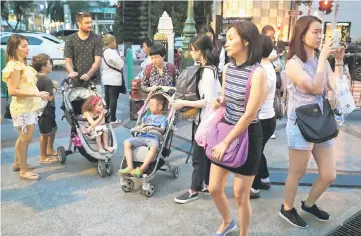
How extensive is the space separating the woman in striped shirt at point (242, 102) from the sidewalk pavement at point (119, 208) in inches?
27.2

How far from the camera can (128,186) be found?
4027mm

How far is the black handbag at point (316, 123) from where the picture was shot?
3037 millimetres

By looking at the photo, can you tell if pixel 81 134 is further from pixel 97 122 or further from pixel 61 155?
pixel 61 155

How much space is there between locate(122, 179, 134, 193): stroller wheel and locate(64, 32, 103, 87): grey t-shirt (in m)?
1.71

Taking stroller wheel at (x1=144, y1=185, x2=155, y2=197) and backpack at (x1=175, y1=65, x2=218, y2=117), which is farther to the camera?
stroller wheel at (x1=144, y1=185, x2=155, y2=197)

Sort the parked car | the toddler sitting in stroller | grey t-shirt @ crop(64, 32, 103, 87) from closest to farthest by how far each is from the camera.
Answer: the toddler sitting in stroller → grey t-shirt @ crop(64, 32, 103, 87) → the parked car

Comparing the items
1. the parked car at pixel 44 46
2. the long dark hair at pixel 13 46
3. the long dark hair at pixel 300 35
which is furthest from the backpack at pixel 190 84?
the parked car at pixel 44 46

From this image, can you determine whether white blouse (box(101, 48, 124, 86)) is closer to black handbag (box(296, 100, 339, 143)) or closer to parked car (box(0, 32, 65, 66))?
black handbag (box(296, 100, 339, 143))

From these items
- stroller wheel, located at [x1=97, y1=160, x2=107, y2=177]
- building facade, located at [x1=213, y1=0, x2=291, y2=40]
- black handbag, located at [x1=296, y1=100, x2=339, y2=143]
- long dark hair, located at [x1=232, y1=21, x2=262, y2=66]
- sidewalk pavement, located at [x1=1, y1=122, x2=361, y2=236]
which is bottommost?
sidewalk pavement, located at [x1=1, y1=122, x2=361, y2=236]

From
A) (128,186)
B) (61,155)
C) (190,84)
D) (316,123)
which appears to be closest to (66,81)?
(61,155)

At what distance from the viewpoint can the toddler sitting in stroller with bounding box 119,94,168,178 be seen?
392 centimetres

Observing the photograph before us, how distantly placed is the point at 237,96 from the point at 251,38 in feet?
1.31

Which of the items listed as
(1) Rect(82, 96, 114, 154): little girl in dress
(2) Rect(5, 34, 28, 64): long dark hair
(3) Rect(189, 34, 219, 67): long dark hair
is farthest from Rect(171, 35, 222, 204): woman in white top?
(2) Rect(5, 34, 28, 64): long dark hair

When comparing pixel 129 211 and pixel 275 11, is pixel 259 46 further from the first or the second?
pixel 275 11
